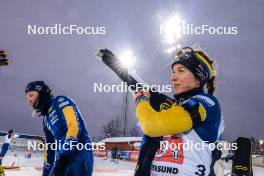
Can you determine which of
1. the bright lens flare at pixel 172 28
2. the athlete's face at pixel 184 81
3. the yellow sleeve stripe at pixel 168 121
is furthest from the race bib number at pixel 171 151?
the bright lens flare at pixel 172 28

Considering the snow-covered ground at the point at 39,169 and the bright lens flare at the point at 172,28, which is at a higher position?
the bright lens flare at the point at 172,28

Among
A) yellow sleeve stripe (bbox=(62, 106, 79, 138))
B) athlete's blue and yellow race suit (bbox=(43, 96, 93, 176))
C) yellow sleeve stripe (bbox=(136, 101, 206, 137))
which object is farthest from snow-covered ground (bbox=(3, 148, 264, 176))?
yellow sleeve stripe (bbox=(136, 101, 206, 137))

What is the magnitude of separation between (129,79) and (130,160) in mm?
38117

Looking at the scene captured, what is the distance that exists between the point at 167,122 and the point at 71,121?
1.95m

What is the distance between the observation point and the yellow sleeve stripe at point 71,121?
12.5ft

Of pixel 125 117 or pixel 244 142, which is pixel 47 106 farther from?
pixel 125 117

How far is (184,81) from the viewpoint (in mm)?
2584

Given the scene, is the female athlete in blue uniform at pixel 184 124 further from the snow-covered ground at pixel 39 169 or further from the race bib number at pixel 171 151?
the snow-covered ground at pixel 39 169

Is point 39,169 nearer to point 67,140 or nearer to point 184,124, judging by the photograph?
point 67,140

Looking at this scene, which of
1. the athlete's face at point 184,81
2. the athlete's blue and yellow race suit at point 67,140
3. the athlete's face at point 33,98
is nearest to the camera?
the athlete's face at point 184,81

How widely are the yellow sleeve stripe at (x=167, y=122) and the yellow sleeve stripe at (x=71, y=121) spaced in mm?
1701

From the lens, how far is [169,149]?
248cm

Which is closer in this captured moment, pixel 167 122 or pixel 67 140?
pixel 167 122

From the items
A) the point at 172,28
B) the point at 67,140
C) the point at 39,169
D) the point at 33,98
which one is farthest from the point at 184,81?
the point at 172,28
